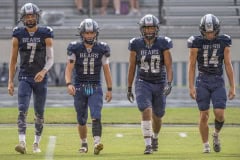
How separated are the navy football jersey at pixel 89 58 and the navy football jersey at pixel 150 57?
46 centimetres

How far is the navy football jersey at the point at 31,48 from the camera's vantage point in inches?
566

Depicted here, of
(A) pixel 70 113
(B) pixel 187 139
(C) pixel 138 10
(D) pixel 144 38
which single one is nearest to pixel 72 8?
(C) pixel 138 10

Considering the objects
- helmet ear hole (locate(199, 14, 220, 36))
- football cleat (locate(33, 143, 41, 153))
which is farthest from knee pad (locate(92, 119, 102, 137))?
helmet ear hole (locate(199, 14, 220, 36))

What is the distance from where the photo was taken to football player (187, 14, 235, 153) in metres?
14.1

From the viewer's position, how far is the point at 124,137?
17.0 m

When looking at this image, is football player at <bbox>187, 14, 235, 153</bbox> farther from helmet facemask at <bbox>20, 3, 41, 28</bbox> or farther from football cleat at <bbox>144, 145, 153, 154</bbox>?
helmet facemask at <bbox>20, 3, 41, 28</bbox>

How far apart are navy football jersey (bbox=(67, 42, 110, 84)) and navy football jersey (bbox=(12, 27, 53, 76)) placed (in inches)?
17.8

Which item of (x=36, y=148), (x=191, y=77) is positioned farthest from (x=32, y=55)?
(x=191, y=77)

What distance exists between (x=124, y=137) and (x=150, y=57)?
301 centimetres

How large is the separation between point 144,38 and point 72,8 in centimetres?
1632

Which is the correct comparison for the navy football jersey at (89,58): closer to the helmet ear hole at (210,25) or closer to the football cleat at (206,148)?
the helmet ear hole at (210,25)

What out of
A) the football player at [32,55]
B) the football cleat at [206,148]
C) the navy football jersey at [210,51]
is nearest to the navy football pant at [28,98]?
the football player at [32,55]

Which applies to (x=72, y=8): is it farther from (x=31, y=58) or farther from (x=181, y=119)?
(x=31, y=58)

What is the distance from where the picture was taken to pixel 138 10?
30.1 m
